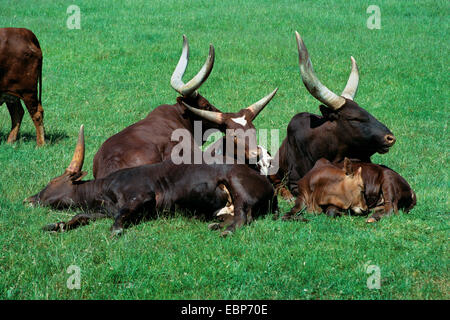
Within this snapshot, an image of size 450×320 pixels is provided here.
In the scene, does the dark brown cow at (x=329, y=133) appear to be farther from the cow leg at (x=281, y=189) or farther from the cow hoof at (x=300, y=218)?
the cow hoof at (x=300, y=218)

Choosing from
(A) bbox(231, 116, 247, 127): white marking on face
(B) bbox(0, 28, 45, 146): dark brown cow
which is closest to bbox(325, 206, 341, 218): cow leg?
(A) bbox(231, 116, 247, 127): white marking on face

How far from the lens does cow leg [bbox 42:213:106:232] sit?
6812mm

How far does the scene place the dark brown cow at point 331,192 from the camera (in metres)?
7.27

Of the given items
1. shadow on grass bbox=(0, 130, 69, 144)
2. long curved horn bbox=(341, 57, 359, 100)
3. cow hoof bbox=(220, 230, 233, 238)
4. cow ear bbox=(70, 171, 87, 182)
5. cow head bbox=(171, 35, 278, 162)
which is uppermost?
long curved horn bbox=(341, 57, 359, 100)

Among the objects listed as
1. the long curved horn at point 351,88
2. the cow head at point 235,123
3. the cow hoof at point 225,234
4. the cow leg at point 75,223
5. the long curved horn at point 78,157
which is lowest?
the cow leg at point 75,223

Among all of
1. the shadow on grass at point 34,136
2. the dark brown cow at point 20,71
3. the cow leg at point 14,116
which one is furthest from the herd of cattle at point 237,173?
the cow leg at point 14,116

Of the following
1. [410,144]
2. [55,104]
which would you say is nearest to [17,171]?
[55,104]

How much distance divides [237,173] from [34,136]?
6277 mm

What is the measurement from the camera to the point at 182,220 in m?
7.12

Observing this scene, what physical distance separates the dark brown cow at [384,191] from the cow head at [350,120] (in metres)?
0.61

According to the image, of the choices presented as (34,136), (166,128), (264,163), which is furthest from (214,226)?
(34,136)

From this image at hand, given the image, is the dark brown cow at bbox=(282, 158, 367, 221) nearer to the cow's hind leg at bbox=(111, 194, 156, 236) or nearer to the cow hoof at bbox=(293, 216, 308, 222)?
the cow hoof at bbox=(293, 216, 308, 222)

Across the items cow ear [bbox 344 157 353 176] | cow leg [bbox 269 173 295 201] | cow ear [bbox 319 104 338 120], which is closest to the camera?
cow ear [bbox 344 157 353 176]

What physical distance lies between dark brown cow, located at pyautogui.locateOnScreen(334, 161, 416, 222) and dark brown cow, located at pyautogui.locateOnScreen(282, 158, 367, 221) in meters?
0.12
